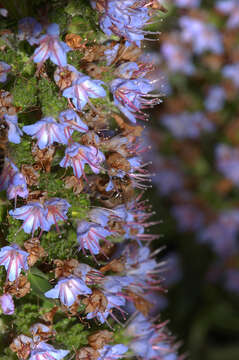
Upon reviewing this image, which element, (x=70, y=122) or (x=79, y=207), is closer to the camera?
(x=70, y=122)

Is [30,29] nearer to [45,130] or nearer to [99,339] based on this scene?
[45,130]

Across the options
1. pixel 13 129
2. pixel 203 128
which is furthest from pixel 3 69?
pixel 203 128

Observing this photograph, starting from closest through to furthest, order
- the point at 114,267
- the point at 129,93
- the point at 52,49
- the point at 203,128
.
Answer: the point at 52,49 < the point at 129,93 < the point at 114,267 < the point at 203,128

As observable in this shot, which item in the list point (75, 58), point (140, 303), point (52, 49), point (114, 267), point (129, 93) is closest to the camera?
point (52, 49)

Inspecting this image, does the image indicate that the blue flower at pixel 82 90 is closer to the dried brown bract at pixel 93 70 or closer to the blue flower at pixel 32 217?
the dried brown bract at pixel 93 70

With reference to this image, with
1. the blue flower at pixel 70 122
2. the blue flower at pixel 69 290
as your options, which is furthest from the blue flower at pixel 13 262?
the blue flower at pixel 70 122

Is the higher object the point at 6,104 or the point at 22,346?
the point at 6,104

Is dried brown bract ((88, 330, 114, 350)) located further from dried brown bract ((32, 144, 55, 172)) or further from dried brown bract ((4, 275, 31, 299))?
dried brown bract ((32, 144, 55, 172))

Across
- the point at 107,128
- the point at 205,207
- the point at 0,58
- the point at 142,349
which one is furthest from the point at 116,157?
the point at 205,207

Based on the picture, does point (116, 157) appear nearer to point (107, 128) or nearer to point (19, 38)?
point (107, 128)
